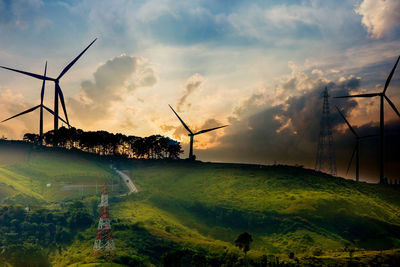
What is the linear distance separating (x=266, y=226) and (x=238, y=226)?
14133 mm

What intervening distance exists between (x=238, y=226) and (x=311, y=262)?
63.7m

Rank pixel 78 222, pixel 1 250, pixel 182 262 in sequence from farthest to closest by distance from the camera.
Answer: pixel 78 222 < pixel 182 262 < pixel 1 250

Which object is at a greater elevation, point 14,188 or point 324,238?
point 14,188

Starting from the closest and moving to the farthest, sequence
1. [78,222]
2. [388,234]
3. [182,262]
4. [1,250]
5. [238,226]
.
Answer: [1,250] < [182,262] < [78,222] < [388,234] < [238,226]

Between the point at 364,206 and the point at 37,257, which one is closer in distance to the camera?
the point at 37,257

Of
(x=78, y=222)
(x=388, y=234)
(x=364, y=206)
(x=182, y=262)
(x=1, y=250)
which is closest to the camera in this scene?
(x=1, y=250)

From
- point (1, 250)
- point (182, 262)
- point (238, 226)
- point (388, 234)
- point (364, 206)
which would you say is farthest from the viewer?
point (364, 206)

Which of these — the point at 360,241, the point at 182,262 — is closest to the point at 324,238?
the point at 360,241

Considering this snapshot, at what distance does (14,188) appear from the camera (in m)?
188

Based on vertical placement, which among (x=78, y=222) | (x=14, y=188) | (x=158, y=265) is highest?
(x=14, y=188)

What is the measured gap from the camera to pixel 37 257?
403ft

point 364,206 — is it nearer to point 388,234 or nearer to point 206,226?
point 388,234

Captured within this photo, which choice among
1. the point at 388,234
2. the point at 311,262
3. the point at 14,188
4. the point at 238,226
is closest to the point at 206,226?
the point at 238,226

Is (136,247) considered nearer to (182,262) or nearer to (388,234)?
Answer: (182,262)
